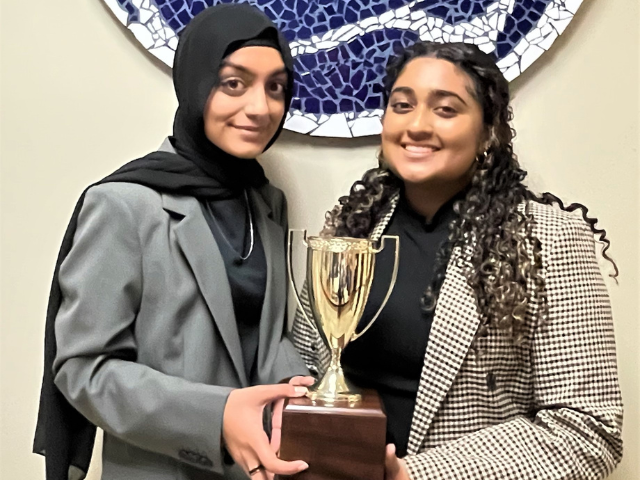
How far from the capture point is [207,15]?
0.99 meters

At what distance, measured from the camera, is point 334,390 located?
83 cm

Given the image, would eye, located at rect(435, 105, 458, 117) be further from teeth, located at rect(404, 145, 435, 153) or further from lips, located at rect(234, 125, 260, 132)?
lips, located at rect(234, 125, 260, 132)

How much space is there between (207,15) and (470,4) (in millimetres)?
472

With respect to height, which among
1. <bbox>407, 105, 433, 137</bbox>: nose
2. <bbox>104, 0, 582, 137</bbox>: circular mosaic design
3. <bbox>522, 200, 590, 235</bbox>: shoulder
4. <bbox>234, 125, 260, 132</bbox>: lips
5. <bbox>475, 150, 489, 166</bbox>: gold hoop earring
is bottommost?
<bbox>522, 200, 590, 235</bbox>: shoulder

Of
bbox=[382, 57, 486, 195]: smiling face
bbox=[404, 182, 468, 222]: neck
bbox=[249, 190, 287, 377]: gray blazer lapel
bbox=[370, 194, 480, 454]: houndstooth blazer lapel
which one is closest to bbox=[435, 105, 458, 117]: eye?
bbox=[382, 57, 486, 195]: smiling face

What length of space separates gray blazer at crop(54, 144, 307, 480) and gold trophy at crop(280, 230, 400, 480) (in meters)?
0.13

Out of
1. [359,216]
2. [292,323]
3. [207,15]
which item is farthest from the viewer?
[292,323]

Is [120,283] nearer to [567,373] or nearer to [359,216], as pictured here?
[359,216]

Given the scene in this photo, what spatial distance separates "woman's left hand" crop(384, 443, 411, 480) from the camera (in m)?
0.82

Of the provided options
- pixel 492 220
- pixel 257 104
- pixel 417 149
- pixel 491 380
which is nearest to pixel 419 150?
pixel 417 149

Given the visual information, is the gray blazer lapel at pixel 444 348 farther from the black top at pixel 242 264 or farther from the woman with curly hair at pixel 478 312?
the black top at pixel 242 264

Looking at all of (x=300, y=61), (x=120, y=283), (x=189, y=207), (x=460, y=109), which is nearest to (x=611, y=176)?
(x=460, y=109)

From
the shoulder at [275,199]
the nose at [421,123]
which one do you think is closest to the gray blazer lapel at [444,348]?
the nose at [421,123]

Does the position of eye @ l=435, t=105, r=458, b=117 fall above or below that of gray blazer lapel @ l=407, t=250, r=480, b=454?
above
